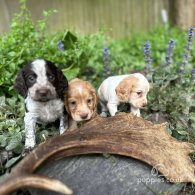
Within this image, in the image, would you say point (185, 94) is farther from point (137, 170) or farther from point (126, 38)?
point (126, 38)

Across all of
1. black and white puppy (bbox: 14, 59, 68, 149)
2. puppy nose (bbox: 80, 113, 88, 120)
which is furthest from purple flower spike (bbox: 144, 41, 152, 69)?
puppy nose (bbox: 80, 113, 88, 120)

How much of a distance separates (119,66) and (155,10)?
9.81 feet

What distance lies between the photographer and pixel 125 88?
148 inches

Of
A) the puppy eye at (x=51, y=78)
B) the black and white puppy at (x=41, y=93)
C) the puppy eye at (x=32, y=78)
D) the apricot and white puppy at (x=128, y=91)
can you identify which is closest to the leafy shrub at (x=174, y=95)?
the apricot and white puppy at (x=128, y=91)

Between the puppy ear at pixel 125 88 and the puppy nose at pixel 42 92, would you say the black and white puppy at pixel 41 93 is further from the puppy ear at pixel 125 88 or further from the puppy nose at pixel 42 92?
the puppy ear at pixel 125 88

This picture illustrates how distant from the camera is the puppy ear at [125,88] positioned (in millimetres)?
3752

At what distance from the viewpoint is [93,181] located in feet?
10.5

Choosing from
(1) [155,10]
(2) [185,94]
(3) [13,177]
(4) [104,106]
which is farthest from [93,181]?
(1) [155,10]

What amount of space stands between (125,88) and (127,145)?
0.67m

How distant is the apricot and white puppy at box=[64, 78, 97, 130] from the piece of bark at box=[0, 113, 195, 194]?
0.10 meters

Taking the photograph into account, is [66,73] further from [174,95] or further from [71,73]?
[174,95]

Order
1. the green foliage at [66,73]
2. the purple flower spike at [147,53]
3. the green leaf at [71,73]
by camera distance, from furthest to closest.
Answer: the purple flower spike at [147,53], the green leaf at [71,73], the green foliage at [66,73]

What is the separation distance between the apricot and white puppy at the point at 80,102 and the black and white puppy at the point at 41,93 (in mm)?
81

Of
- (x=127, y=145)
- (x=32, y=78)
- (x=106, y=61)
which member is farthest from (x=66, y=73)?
(x=127, y=145)
